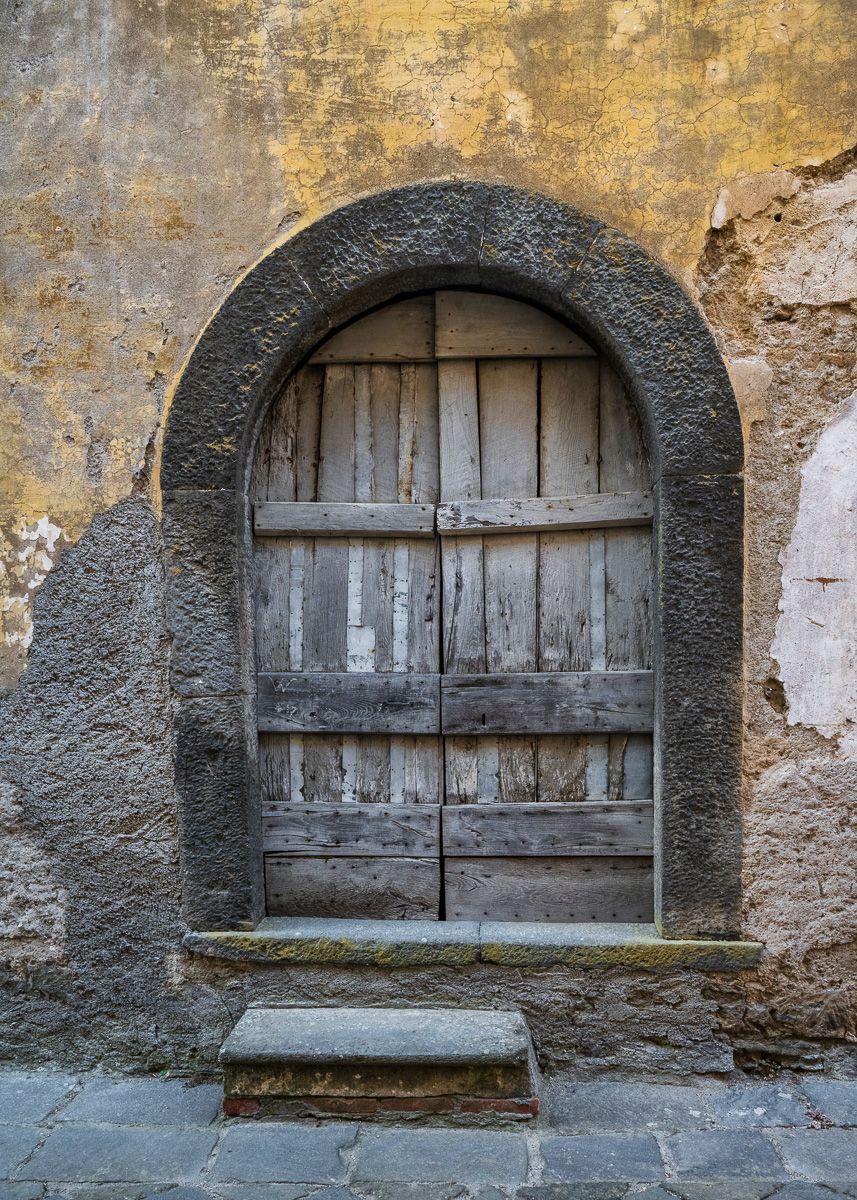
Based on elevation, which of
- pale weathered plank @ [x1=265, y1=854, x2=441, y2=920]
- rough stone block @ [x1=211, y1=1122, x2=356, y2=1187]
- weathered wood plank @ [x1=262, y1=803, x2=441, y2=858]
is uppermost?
weathered wood plank @ [x1=262, y1=803, x2=441, y2=858]

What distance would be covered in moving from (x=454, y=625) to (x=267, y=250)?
1351 mm

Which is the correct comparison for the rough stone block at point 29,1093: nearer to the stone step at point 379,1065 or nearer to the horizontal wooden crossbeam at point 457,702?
the stone step at point 379,1065

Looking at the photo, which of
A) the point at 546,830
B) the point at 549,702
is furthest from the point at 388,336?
the point at 546,830

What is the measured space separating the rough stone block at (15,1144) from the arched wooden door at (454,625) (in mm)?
884

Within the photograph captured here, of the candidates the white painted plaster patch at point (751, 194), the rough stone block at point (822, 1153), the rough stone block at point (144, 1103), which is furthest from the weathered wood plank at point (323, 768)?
the white painted plaster patch at point (751, 194)

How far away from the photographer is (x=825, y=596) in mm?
2430

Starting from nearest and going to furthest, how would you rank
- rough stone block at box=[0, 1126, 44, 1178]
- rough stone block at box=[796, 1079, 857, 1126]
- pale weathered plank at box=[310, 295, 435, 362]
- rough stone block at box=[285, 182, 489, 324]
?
1. rough stone block at box=[0, 1126, 44, 1178]
2. rough stone block at box=[796, 1079, 857, 1126]
3. rough stone block at box=[285, 182, 489, 324]
4. pale weathered plank at box=[310, 295, 435, 362]

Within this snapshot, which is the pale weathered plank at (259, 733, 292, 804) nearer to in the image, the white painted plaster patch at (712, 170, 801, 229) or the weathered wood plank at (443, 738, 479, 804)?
the weathered wood plank at (443, 738, 479, 804)

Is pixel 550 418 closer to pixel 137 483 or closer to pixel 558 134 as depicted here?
pixel 558 134

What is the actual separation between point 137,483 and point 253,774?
3.35 feet

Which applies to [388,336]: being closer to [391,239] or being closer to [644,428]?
[391,239]

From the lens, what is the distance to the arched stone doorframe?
2416 millimetres

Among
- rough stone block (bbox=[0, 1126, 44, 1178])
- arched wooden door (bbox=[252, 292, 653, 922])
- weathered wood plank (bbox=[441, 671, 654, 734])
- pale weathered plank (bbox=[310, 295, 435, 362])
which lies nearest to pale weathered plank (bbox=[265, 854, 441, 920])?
arched wooden door (bbox=[252, 292, 653, 922])

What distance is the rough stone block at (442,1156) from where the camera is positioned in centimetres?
203
